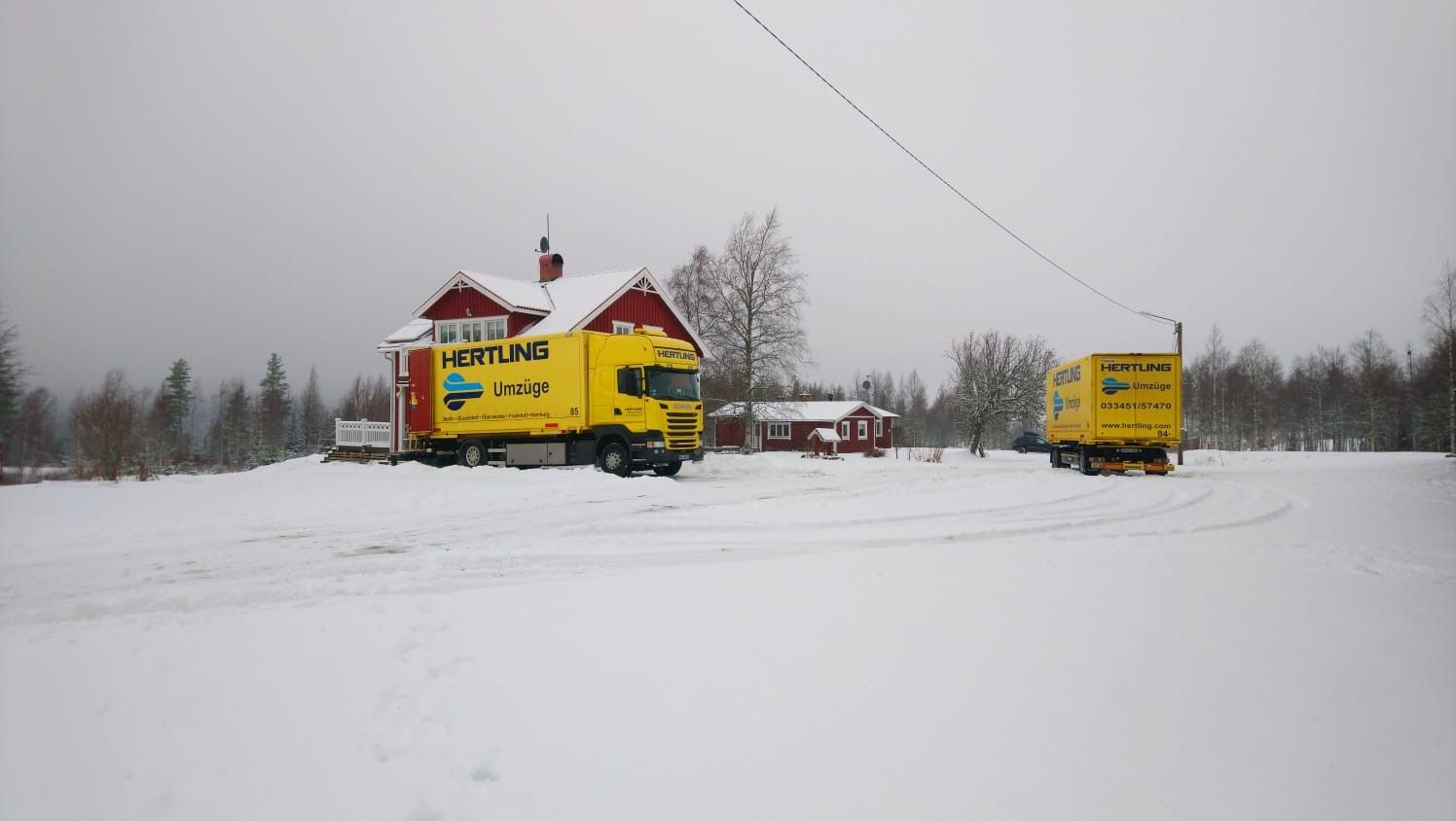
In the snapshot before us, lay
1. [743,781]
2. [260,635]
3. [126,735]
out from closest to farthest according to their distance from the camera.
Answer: [743,781] → [126,735] → [260,635]

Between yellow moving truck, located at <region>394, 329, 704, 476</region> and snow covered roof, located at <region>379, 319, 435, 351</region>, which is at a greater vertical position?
snow covered roof, located at <region>379, 319, 435, 351</region>

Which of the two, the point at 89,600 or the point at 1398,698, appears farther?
the point at 89,600

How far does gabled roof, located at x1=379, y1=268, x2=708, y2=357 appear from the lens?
24.2 meters

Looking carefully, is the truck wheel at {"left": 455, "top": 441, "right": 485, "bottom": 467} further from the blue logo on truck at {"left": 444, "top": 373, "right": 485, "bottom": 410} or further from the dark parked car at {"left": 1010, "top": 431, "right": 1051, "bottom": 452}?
the dark parked car at {"left": 1010, "top": 431, "right": 1051, "bottom": 452}

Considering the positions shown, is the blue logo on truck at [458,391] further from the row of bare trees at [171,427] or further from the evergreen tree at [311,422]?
the evergreen tree at [311,422]

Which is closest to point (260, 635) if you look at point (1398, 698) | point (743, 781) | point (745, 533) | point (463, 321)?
point (743, 781)

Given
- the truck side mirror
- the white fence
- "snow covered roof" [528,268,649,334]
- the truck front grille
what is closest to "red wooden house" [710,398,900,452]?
"snow covered roof" [528,268,649,334]

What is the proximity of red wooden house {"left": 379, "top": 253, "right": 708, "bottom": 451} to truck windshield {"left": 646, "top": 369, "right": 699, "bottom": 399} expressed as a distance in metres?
6.73

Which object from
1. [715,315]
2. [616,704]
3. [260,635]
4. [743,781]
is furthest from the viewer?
[715,315]

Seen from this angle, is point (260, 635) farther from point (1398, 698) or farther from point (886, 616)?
point (1398, 698)

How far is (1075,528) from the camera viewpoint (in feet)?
28.0

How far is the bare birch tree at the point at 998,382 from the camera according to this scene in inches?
1716

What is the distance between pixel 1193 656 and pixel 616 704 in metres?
3.34

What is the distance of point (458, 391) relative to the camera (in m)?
19.1
